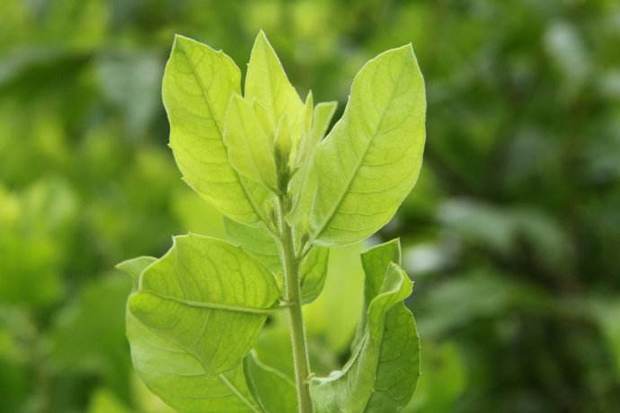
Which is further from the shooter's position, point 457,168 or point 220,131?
point 457,168

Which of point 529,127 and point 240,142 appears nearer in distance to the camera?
point 240,142

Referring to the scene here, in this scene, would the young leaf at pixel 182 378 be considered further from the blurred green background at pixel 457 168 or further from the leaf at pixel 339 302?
the blurred green background at pixel 457 168

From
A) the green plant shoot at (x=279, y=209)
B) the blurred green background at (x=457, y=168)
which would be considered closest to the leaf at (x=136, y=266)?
the green plant shoot at (x=279, y=209)

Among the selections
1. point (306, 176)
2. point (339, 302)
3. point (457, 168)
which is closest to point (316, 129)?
point (306, 176)

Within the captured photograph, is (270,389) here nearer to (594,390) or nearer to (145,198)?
(594,390)

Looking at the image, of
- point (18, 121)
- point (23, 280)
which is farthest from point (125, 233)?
point (18, 121)

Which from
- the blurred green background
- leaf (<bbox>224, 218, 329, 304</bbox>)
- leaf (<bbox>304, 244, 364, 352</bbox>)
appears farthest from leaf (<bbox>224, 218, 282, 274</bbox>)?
the blurred green background

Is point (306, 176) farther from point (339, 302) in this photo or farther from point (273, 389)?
point (339, 302)
